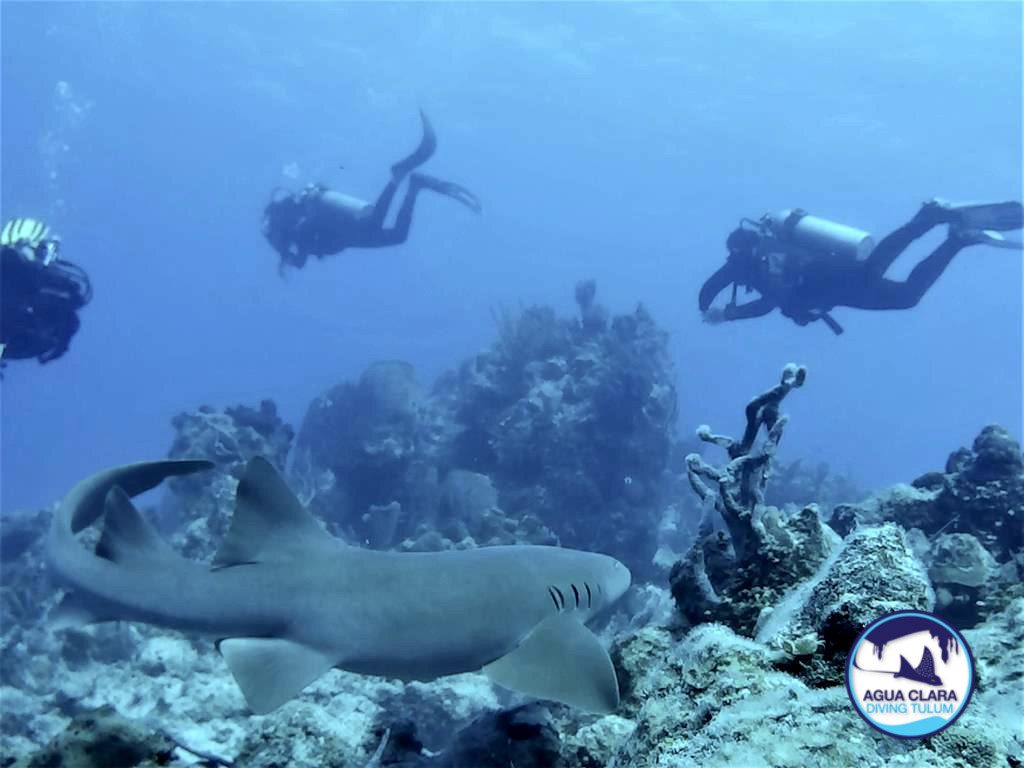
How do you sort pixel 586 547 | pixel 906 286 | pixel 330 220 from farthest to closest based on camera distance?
pixel 330 220, pixel 586 547, pixel 906 286

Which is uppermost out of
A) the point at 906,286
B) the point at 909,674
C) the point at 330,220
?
the point at 906,286

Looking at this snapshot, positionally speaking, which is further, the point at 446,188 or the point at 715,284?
the point at 446,188

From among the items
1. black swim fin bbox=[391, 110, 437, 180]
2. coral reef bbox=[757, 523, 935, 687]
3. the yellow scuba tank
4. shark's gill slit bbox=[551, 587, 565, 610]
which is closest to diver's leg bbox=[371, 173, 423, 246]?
black swim fin bbox=[391, 110, 437, 180]

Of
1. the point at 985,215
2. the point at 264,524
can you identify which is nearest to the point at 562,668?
the point at 264,524

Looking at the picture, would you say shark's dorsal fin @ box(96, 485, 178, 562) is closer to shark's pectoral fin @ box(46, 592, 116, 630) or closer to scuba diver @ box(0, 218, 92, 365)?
shark's pectoral fin @ box(46, 592, 116, 630)

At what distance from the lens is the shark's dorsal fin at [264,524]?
11.9 feet

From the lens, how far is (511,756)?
11.3 feet

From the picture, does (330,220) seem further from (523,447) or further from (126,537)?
(126,537)

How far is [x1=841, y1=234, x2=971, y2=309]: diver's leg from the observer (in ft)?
41.7

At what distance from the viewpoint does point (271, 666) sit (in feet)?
11.1

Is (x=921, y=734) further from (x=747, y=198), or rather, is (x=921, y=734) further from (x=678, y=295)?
(x=678, y=295)

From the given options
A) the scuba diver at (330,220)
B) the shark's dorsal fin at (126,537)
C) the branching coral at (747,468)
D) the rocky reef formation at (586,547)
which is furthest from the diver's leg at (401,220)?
the shark's dorsal fin at (126,537)

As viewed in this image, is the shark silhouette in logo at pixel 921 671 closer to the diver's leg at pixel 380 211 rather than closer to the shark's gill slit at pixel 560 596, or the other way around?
the shark's gill slit at pixel 560 596

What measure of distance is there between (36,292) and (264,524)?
8.56m
